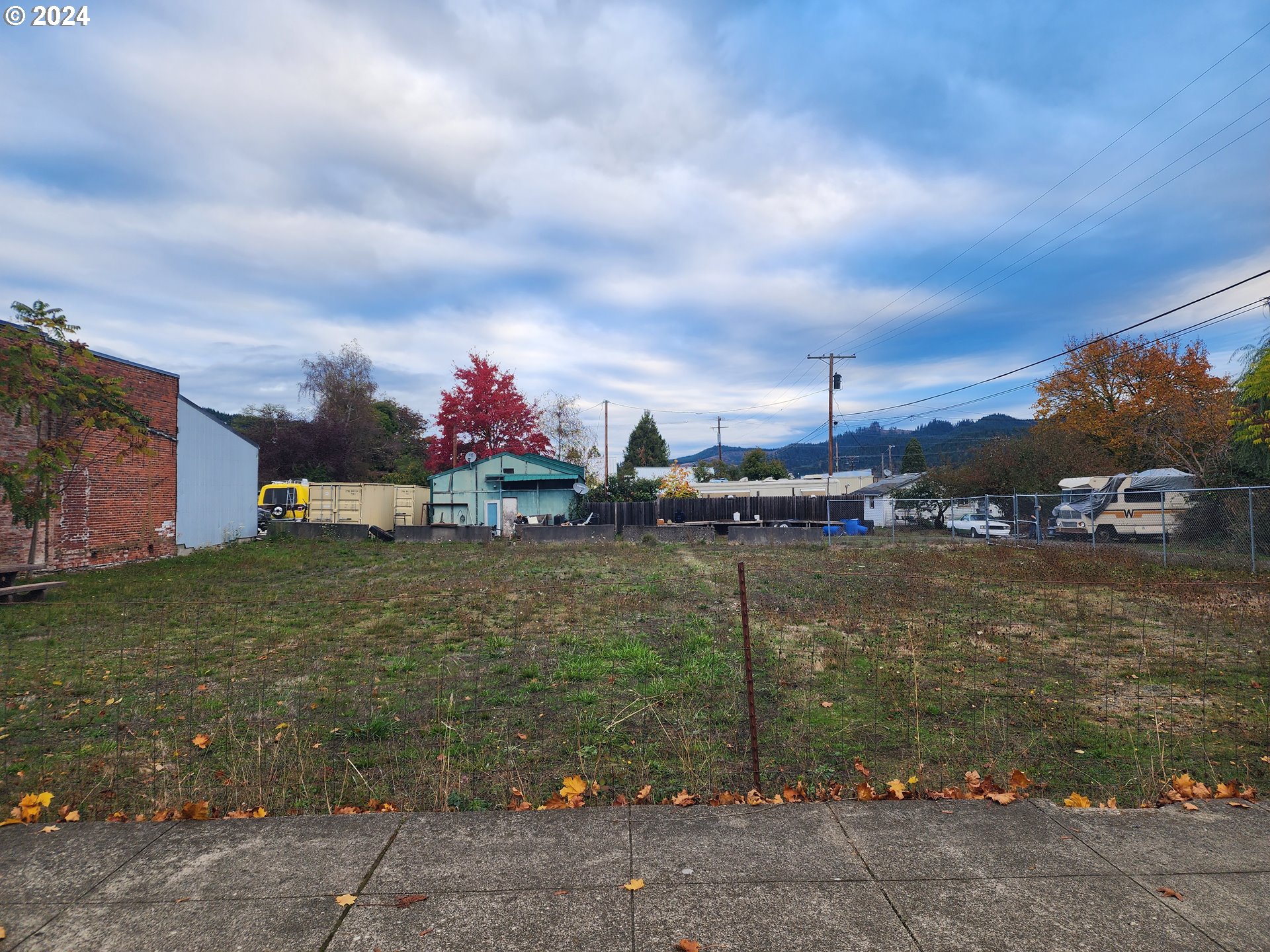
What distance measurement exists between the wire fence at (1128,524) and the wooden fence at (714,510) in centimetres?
202

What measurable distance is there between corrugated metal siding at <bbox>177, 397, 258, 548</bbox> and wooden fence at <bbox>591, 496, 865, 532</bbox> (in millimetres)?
14742

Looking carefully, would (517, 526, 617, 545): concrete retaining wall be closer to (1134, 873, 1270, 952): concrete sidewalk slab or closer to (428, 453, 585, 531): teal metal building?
(428, 453, 585, 531): teal metal building

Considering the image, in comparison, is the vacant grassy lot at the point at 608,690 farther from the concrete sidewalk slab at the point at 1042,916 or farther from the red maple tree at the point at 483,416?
the red maple tree at the point at 483,416

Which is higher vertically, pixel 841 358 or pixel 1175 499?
pixel 841 358

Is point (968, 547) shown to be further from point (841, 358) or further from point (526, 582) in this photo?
point (841, 358)

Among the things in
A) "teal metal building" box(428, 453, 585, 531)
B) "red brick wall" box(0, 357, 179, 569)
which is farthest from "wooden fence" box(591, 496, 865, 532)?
"red brick wall" box(0, 357, 179, 569)

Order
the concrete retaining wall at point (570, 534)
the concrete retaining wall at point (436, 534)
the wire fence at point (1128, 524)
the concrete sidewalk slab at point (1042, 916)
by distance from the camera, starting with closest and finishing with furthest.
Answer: the concrete sidewalk slab at point (1042, 916) < the wire fence at point (1128, 524) < the concrete retaining wall at point (570, 534) < the concrete retaining wall at point (436, 534)

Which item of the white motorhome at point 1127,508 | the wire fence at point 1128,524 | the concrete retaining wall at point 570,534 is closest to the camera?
the wire fence at point 1128,524

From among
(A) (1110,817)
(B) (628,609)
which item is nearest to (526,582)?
(B) (628,609)

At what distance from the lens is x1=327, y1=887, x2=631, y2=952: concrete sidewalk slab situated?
269 centimetres

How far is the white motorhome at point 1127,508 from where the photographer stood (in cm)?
2570

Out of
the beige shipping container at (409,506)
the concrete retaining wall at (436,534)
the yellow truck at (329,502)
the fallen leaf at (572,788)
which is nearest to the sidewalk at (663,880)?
the fallen leaf at (572,788)

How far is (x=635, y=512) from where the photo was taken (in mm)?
34062

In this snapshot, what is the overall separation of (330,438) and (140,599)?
36.8 m
